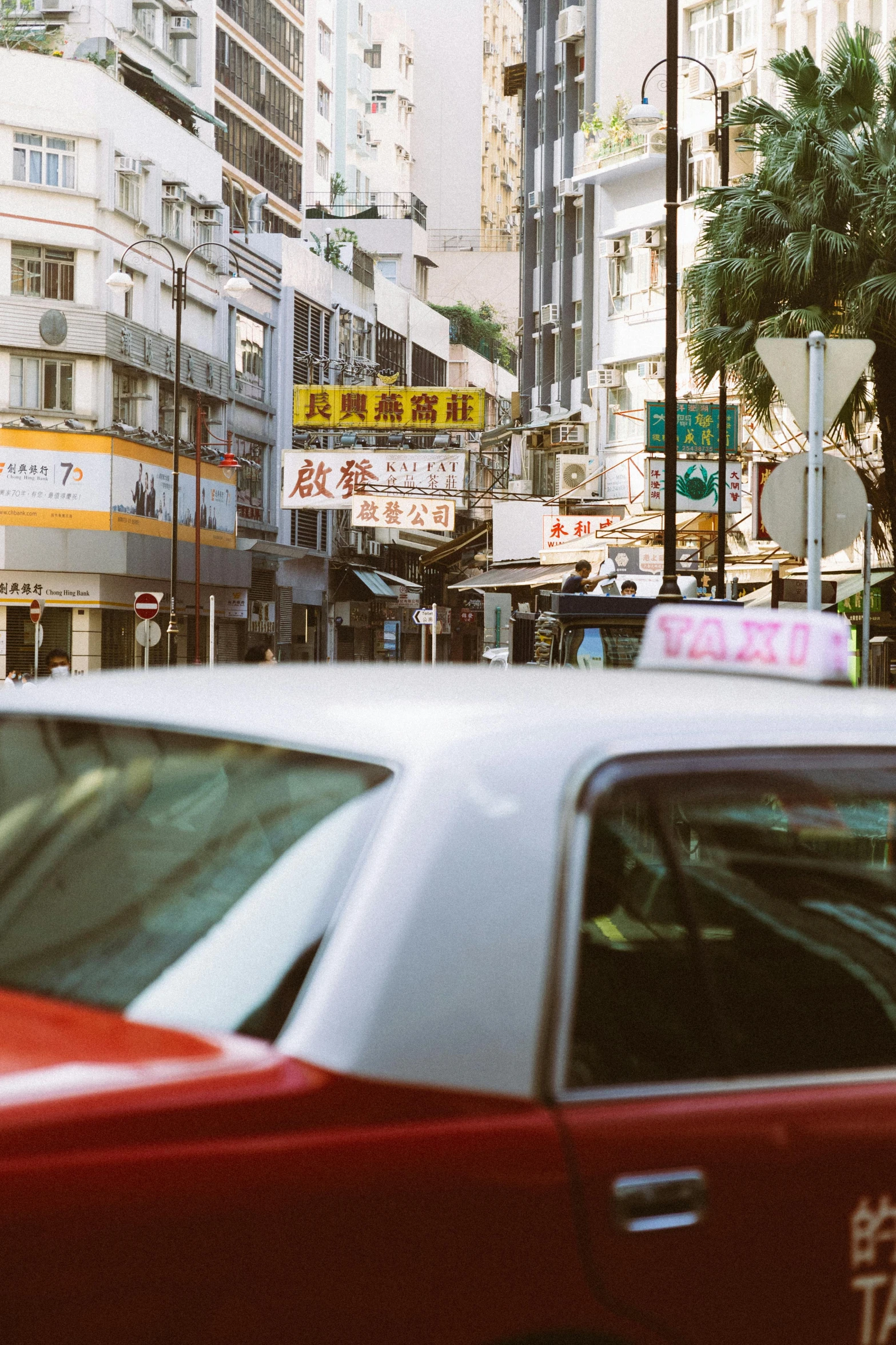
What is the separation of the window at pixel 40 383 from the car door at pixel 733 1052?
44.5 metres

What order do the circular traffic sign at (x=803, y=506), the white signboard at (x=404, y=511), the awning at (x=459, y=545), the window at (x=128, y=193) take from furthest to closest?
the awning at (x=459, y=545) < the window at (x=128, y=193) < the white signboard at (x=404, y=511) < the circular traffic sign at (x=803, y=506)

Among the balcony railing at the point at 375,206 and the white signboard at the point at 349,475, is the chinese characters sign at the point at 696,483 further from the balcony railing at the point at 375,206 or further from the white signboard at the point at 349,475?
the balcony railing at the point at 375,206

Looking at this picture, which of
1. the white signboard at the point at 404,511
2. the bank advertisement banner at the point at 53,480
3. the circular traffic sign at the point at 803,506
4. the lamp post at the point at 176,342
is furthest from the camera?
the bank advertisement banner at the point at 53,480

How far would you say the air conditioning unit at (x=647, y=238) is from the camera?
46.0m

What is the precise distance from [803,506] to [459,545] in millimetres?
47093

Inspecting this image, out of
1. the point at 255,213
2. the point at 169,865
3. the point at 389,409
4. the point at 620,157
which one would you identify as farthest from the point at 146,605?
the point at 169,865

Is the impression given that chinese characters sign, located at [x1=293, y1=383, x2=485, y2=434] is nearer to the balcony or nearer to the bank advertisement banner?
the balcony

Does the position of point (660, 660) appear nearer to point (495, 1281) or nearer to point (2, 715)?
point (2, 715)

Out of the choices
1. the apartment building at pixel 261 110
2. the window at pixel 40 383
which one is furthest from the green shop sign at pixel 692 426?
the apartment building at pixel 261 110

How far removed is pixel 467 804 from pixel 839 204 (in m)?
21.4

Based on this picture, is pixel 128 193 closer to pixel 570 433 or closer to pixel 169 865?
pixel 570 433

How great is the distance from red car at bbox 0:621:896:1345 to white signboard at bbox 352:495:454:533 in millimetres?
41499

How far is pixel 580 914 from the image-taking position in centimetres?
206

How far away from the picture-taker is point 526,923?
1.96 m
